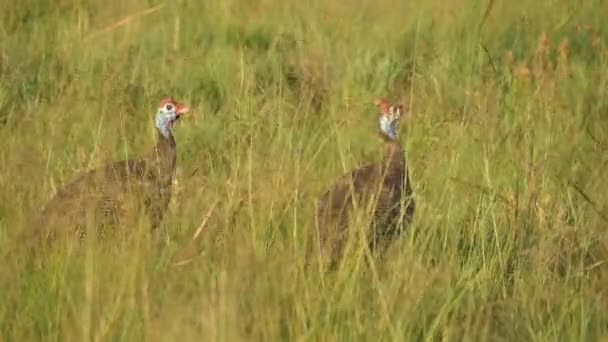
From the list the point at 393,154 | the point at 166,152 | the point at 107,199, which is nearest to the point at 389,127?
the point at 393,154

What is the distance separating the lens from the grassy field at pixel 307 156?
2.76m

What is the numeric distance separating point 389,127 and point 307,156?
1.36 ft

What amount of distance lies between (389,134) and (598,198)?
3.09ft

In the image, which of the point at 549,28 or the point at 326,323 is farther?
the point at 549,28

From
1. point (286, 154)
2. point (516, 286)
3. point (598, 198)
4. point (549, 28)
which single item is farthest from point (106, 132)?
point (549, 28)

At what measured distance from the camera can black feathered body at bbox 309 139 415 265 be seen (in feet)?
10.8

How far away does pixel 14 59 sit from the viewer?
5.84 metres

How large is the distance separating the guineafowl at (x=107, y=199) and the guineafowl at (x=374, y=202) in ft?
1.54

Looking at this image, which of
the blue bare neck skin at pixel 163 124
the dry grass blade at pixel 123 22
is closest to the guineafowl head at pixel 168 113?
the blue bare neck skin at pixel 163 124

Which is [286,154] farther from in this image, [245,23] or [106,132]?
[245,23]

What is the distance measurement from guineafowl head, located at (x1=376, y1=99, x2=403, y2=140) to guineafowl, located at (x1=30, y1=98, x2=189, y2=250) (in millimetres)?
874

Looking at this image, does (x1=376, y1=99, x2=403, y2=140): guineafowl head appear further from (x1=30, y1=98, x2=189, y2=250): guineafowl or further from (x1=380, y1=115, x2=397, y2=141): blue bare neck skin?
(x1=30, y1=98, x2=189, y2=250): guineafowl

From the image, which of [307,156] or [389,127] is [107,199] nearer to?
[307,156]

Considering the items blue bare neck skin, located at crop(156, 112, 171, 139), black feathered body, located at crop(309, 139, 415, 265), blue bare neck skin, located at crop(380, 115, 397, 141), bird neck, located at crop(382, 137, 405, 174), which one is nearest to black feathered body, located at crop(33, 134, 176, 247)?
black feathered body, located at crop(309, 139, 415, 265)
